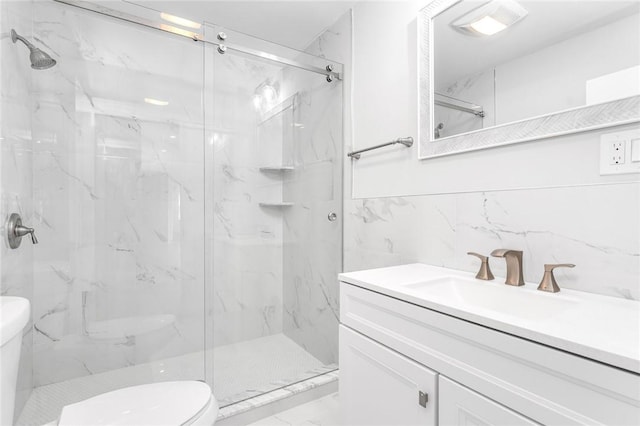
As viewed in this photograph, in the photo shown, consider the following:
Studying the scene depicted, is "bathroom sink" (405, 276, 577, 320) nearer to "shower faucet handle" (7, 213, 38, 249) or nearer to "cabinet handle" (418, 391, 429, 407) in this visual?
"cabinet handle" (418, 391, 429, 407)

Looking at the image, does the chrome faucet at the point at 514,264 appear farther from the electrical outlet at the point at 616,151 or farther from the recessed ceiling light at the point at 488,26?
the recessed ceiling light at the point at 488,26

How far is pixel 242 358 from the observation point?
2.02 metres

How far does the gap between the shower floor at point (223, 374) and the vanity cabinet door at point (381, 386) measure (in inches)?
30.0

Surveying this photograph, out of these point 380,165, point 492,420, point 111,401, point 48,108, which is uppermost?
point 48,108

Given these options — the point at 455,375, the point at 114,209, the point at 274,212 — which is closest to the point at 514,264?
the point at 455,375

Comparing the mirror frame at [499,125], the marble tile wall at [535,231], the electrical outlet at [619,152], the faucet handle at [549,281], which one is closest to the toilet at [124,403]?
the marble tile wall at [535,231]

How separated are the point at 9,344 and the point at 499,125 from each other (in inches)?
62.3

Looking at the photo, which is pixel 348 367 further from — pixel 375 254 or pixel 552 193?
pixel 552 193

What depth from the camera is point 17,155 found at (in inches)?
54.6

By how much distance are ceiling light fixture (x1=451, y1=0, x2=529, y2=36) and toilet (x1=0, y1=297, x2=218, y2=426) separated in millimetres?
1693

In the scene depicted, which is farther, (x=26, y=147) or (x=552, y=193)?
(x=26, y=147)

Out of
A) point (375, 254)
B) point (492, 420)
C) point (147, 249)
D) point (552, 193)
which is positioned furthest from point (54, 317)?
point (552, 193)

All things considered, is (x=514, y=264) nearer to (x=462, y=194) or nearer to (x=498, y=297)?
(x=498, y=297)

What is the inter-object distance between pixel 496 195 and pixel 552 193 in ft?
0.57
